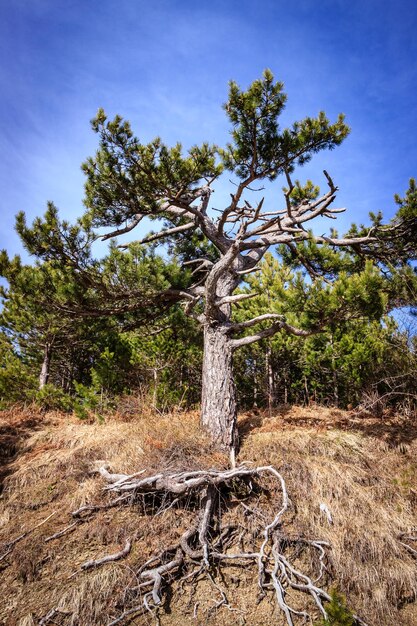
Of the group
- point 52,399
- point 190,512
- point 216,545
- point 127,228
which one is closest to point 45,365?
point 52,399

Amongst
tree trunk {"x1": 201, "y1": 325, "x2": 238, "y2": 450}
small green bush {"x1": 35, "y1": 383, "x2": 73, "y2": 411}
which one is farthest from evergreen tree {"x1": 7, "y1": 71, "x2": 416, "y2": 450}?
small green bush {"x1": 35, "y1": 383, "x2": 73, "y2": 411}

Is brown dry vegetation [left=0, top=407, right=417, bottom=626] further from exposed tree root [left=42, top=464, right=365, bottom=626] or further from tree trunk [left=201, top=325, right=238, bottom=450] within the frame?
tree trunk [left=201, top=325, right=238, bottom=450]

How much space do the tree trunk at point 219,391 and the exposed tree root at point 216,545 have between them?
0.69 metres

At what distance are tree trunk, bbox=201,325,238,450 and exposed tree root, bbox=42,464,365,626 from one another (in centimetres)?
69

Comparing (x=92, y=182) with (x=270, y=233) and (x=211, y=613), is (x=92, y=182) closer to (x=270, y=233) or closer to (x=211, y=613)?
(x=270, y=233)

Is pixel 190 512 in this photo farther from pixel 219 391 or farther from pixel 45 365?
pixel 45 365

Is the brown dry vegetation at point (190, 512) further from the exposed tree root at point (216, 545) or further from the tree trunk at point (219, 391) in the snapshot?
the tree trunk at point (219, 391)

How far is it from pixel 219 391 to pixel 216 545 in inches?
88.3

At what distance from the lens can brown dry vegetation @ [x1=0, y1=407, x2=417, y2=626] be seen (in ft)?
12.0

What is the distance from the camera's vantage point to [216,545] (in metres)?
4.27

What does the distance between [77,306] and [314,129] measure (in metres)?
4.89

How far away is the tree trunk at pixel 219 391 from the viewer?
5570 millimetres

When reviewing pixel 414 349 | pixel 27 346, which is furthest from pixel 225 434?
pixel 27 346

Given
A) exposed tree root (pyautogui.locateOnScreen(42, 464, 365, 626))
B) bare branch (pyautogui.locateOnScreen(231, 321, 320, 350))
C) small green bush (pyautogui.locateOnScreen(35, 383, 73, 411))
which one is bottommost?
exposed tree root (pyautogui.locateOnScreen(42, 464, 365, 626))
